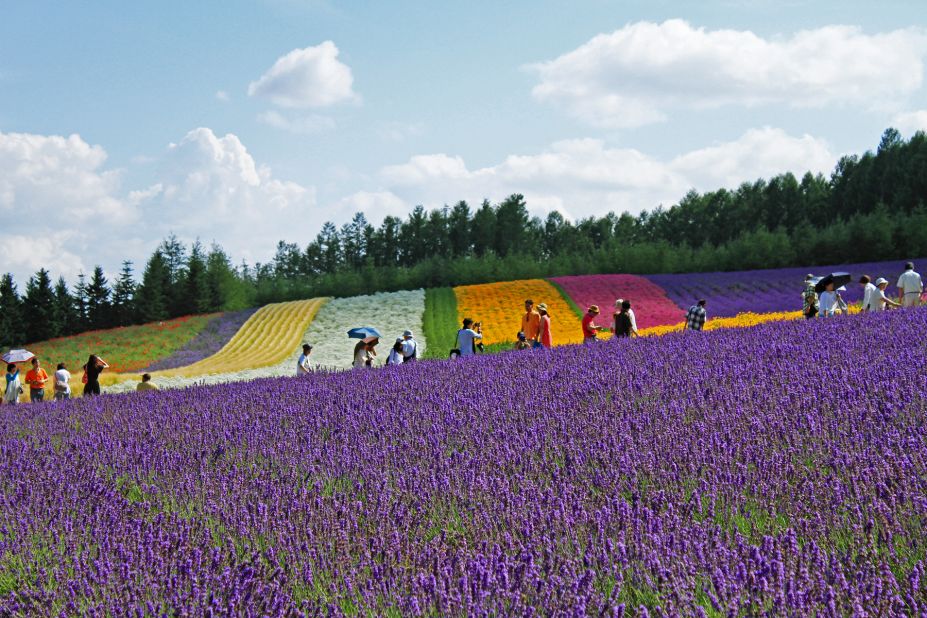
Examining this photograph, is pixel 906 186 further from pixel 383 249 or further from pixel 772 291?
pixel 383 249

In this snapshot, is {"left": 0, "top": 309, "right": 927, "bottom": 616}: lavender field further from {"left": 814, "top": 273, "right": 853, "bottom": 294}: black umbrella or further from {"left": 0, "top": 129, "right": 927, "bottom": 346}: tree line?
{"left": 0, "top": 129, "right": 927, "bottom": 346}: tree line

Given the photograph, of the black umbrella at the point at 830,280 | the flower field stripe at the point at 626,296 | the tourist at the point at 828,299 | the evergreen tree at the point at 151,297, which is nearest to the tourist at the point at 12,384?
the tourist at the point at 828,299

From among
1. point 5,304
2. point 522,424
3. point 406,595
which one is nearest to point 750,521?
point 406,595

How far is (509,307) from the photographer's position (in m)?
31.0

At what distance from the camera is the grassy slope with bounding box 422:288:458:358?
905 inches

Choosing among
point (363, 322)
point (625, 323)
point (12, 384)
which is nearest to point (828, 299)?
point (625, 323)

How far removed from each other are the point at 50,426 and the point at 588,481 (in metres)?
6.00

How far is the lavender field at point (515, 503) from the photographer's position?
2.46 meters

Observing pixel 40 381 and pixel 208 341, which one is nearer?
pixel 40 381

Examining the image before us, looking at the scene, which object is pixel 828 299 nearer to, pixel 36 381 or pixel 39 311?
pixel 36 381

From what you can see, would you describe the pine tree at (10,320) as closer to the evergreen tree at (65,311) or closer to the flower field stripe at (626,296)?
the evergreen tree at (65,311)

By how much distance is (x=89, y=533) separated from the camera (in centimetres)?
370

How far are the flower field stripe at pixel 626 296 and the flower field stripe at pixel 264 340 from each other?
35.1 ft

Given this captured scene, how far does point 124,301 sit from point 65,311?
2.89 m
